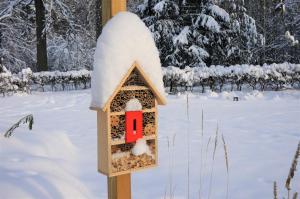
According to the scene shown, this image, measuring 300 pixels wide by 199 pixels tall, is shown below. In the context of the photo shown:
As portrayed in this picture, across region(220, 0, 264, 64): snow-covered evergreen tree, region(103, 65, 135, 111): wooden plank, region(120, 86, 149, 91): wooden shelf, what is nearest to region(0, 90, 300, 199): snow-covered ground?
region(120, 86, 149, 91): wooden shelf

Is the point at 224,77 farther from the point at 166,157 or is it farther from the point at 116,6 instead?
the point at 116,6

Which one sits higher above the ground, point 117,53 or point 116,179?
point 117,53

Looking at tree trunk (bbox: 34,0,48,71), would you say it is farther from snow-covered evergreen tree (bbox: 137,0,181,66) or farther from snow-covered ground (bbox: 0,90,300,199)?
snow-covered ground (bbox: 0,90,300,199)

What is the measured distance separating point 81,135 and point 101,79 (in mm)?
4856

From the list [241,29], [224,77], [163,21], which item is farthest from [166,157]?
[241,29]

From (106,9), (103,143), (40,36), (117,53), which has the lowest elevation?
(103,143)

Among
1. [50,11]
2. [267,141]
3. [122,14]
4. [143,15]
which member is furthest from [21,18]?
[122,14]

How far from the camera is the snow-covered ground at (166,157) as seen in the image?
11.8 ft

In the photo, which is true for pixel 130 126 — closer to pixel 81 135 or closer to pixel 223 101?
pixel 81 135

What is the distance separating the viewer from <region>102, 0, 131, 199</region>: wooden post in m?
2.24

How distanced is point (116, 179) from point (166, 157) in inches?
120

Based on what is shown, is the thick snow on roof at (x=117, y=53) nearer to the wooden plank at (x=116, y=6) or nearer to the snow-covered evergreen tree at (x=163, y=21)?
the wooden plank at (x=116, y=6)

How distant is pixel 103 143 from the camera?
7.39ft

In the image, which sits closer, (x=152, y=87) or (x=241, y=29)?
(x=152, y=87)
